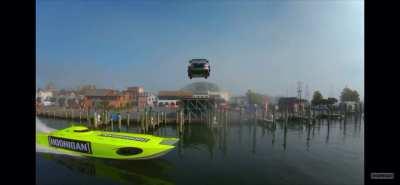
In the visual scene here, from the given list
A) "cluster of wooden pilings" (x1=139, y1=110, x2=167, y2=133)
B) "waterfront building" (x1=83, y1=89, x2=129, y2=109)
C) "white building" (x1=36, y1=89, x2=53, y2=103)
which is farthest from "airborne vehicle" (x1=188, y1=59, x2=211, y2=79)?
"white building" (x1=36, y1=89, x2=53, y2=103)

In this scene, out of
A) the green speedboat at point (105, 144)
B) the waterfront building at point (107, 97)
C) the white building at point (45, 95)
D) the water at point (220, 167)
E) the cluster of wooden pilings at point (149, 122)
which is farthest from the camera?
the white building at point (45, 95)

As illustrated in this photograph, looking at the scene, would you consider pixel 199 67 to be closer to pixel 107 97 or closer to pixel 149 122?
pixel 149 122

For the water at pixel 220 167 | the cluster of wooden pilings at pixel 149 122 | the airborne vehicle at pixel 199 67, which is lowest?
the water at pixel 220 167

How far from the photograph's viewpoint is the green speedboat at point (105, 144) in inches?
206

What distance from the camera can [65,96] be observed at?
2184 centimetres

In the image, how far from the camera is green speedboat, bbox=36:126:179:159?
522cm

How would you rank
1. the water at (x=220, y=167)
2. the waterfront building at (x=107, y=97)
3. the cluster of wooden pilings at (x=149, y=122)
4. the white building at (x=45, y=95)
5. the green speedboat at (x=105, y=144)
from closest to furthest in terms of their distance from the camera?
1. the water at (x=220, y=167)
2. the green speedboat at (x=105, y=144)
3. the cluster of wooden pilings at (x=149, y=122)
4. the waterfront building at (x=107, y=97)
5. the white building at (x=45, y=95)

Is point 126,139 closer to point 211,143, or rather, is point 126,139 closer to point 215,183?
point 215,183

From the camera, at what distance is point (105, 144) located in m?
5.21

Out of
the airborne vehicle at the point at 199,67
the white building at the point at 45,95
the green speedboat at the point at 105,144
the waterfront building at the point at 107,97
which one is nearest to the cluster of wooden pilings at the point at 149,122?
the green speedboat at the point at 105,144

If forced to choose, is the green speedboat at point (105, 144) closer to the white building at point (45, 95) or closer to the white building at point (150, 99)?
the white building at point (150, 99)
